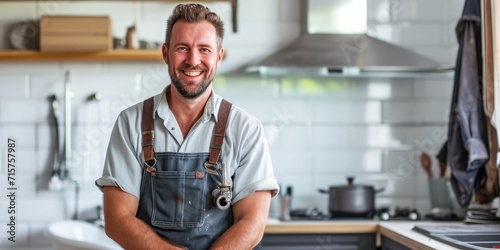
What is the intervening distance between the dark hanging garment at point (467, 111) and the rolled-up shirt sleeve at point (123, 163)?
5.57 feet

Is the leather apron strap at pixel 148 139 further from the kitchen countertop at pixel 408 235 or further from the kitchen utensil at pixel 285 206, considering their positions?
the kitchen utensil at pixel 285 206

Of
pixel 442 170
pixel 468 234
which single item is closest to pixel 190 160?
pixel 468 234

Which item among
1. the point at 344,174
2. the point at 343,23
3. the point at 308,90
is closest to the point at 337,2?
the point at 343,23

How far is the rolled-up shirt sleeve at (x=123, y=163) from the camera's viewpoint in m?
2.16

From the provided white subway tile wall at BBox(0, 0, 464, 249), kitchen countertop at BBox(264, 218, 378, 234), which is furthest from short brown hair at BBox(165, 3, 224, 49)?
white subway tile wall at BBox(0, 0, 464, 249)

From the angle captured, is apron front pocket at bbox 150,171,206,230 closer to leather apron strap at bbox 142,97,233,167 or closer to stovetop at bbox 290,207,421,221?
leather apron strap at bbox 142,97,233,167

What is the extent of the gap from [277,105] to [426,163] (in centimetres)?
77

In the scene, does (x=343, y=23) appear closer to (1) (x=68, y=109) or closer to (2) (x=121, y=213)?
(1) (x=68, y=109)

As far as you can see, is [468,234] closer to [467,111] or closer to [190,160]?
[467,111]

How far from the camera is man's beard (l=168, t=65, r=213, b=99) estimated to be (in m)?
2.15

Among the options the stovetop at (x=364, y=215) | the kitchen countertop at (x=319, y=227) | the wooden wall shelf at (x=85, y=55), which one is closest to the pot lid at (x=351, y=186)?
the stovetop at (x=364, y=215)

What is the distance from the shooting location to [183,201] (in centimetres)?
222

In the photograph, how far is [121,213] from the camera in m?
2.12

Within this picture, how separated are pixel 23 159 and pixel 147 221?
6.12 feet
